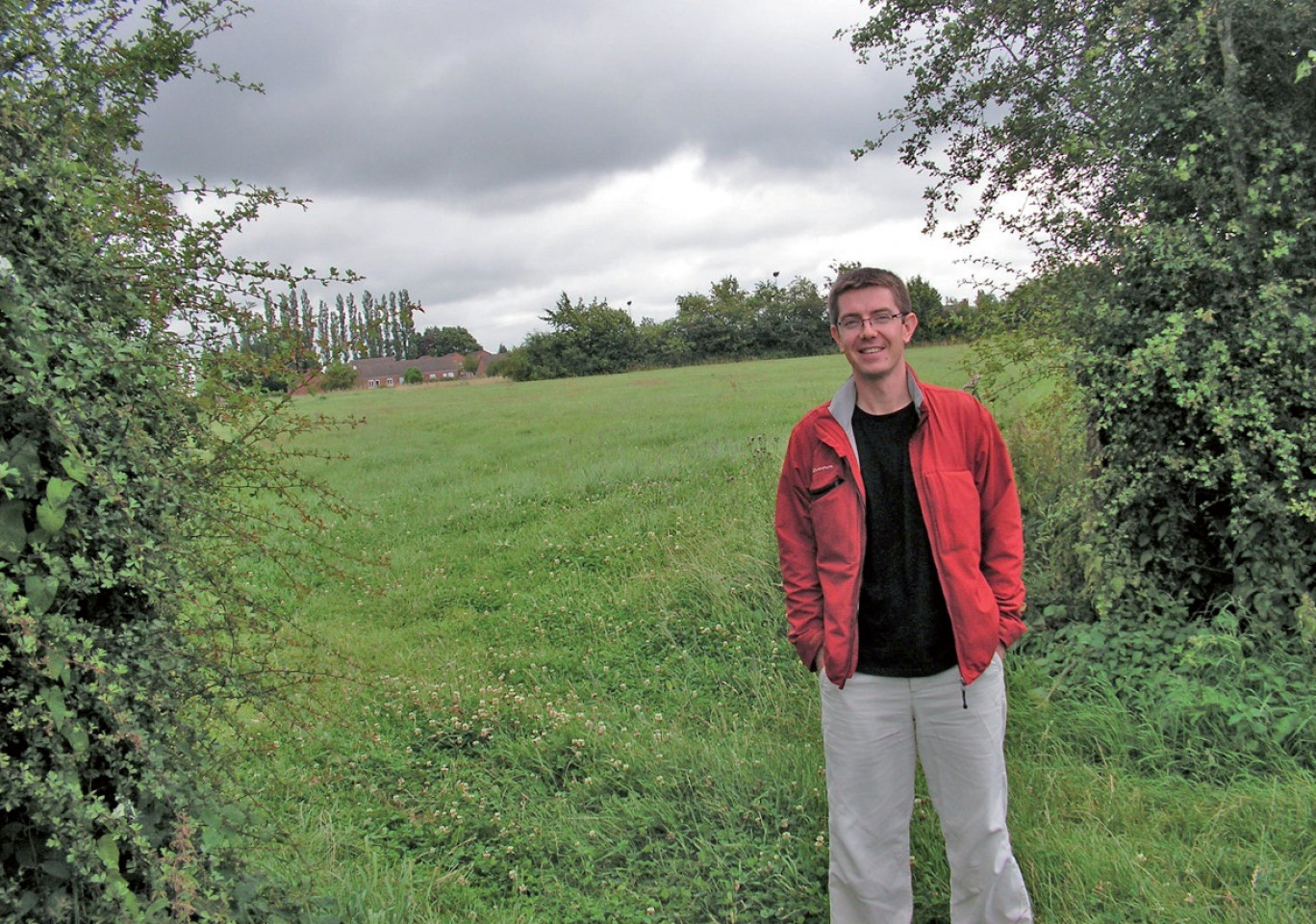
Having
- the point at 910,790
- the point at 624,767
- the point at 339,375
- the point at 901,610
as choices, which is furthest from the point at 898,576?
the point at 339,375

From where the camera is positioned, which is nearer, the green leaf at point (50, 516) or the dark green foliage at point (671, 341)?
the green leaf at point (50, 516)

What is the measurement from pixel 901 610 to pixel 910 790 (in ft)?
2.35

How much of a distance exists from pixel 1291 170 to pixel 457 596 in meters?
6.53

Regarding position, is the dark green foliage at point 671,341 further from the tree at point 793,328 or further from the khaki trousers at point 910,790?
the khaki trousers at point 910,790

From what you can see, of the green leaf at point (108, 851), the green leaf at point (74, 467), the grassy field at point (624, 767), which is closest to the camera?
the green leaf at point (74, 467)

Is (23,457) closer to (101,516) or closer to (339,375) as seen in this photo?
(101,516)

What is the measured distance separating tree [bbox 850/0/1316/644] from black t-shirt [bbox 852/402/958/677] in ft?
6.55

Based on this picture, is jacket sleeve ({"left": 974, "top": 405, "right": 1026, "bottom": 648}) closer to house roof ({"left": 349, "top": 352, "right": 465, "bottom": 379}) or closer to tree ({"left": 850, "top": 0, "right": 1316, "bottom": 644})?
tree ({"left": 850, "top": 0, "right": 1316, "bottom": 644})

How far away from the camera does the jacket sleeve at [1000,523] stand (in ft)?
9.98

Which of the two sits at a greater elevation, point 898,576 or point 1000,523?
point 1000,523

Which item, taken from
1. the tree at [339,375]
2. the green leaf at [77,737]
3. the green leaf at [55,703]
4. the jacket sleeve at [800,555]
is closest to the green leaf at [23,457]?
the green leaf at [55,703]

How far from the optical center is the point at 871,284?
10.1 feet

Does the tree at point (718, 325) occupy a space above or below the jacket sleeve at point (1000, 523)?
above

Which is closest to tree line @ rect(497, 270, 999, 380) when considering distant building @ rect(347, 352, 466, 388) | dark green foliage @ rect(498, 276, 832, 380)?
dark green foliage @ rect(498, 276, 832, 380)
